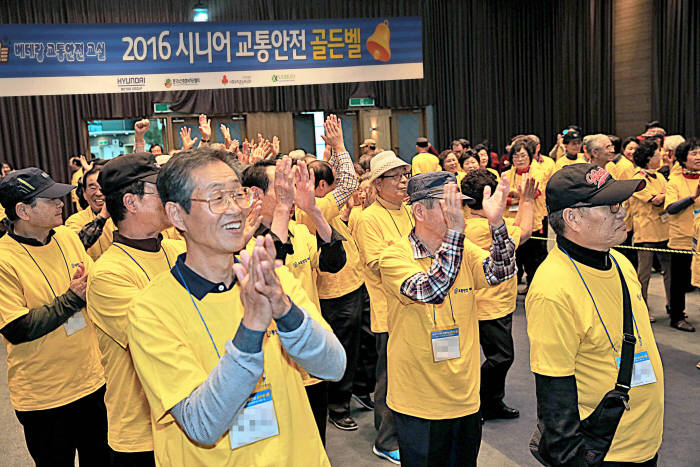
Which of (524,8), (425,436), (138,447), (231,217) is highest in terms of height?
(524,8)

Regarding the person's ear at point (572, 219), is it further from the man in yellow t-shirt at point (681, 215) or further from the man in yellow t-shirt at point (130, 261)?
the man in yellow t-shirt at point (681, 215)

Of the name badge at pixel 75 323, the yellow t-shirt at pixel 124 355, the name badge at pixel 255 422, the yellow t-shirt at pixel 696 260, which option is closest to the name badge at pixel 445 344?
the yellow t-shirt at pixel 124 355

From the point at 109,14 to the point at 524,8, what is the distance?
965cm

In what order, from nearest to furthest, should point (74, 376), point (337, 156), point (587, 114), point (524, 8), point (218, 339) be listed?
point (218, 339)
point (74, 376)
point (337, 156)
point (587, 114)
point (524, 8)

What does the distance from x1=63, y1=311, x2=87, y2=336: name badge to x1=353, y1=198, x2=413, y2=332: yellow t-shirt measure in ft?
4.87

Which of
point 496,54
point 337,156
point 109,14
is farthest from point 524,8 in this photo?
point 337,156

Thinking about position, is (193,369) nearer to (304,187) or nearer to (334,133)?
(304,187)

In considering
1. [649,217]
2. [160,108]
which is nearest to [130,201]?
[649,217]

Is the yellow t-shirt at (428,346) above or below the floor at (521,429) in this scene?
above

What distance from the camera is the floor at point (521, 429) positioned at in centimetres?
387

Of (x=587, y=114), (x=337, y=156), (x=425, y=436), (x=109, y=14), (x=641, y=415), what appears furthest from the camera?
(x=587, y=114)

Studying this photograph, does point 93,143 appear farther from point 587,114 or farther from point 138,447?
point 138,447

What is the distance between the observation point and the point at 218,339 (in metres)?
1.58

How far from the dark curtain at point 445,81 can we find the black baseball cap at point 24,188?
10927 mm
